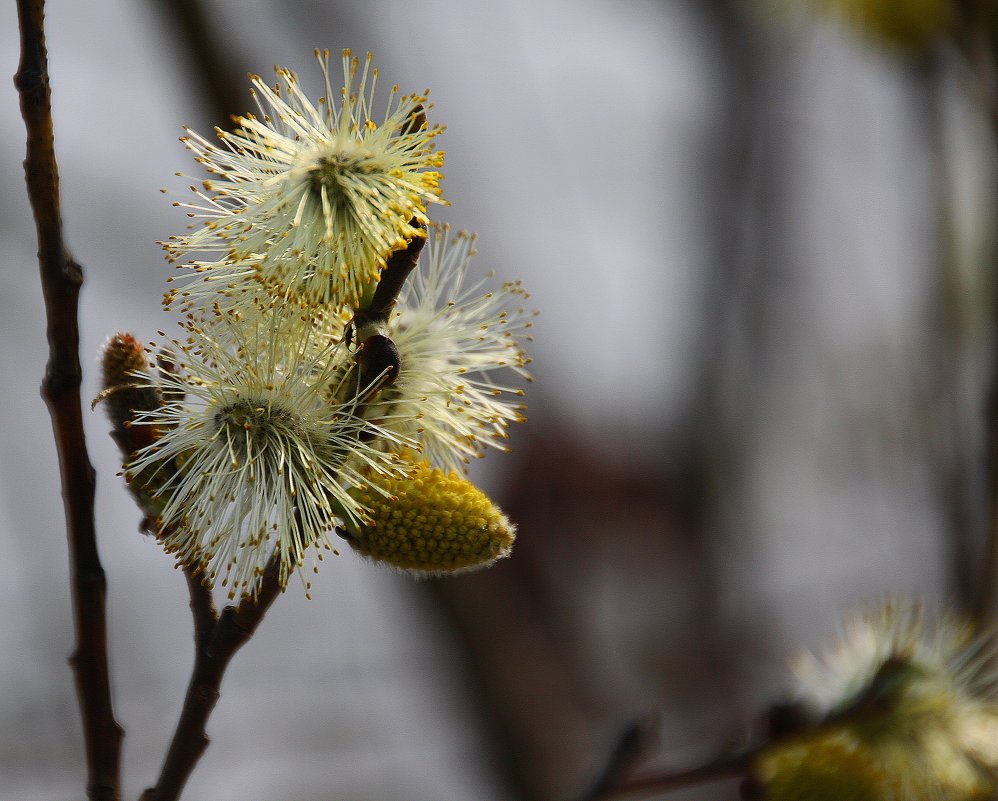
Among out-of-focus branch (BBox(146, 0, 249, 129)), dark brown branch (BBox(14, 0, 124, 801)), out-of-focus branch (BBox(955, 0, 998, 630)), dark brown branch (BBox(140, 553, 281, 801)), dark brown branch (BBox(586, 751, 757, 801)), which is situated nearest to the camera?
dark brown branch (BBox(14, 0, 124, 801))

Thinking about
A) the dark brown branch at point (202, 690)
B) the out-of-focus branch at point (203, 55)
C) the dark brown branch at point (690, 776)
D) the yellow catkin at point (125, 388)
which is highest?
the out-of-focus branch at point (203, 55)

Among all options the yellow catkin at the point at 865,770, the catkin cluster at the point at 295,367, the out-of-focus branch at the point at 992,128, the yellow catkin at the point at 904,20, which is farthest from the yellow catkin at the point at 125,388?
the yellow catkin at the point at 904,20

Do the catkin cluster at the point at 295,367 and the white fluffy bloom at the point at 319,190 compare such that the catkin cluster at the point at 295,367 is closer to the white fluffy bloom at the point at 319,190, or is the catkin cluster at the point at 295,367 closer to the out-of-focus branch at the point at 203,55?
the white fluffy bloom at the point at 319,190

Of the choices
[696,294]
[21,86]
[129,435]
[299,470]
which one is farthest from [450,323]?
[696,294]

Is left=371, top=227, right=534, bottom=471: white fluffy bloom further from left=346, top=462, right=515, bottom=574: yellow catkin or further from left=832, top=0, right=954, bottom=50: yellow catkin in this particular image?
left=832, top=0, right=954, bottom=50: yellow catkin

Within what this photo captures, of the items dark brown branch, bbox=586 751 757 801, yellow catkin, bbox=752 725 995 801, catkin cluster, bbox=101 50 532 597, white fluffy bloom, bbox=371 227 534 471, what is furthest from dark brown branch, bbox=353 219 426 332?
yellow catkin, bbox=752 725 995 801

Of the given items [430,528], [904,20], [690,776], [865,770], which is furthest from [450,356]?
[904,20]
